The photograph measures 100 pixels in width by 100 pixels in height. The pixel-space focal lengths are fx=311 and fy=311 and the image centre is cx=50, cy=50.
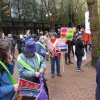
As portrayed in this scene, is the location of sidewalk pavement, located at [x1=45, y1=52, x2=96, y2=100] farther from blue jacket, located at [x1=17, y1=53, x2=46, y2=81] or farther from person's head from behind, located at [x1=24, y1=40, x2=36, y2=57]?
person's head from behind, located at [x1=24, y1=40, x2=36, y2=57]

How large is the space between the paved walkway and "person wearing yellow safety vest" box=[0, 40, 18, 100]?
4479 mm

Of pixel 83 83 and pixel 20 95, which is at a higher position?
pixel 20 95

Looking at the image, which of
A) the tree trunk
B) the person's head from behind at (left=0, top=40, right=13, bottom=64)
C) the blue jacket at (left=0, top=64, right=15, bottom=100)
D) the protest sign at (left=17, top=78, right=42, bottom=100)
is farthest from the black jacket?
the blue jacket at (left=0, top=64, right=15, bottom=100)

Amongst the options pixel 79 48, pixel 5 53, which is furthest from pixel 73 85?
pixel 5 53

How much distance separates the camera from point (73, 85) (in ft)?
32.1

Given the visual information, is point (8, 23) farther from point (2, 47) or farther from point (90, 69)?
point (2, 47)

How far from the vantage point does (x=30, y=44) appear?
18.6ft

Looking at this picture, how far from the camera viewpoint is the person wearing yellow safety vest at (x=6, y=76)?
3.73 m

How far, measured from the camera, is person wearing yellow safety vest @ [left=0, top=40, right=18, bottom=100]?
12.2ft

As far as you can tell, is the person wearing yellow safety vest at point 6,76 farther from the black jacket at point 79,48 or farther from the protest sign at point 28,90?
the black jacket at point 79,48

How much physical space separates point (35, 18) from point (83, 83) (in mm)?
36982

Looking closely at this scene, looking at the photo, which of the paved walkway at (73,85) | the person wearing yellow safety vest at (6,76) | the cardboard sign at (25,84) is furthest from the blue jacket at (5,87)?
the paved walkway at (73,85)

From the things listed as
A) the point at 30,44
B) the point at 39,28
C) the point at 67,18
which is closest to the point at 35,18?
the point at 39,28

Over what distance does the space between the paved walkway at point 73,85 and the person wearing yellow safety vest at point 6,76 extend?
14.7 feet
